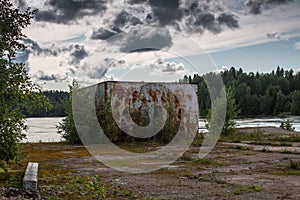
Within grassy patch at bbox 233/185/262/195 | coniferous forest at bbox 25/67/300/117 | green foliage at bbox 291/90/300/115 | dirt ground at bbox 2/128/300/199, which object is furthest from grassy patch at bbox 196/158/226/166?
green foliage at bbox 291/90/300/115

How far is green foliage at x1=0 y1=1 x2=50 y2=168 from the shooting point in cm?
711

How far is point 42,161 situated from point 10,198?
5.25 metres

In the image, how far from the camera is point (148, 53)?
1435cm

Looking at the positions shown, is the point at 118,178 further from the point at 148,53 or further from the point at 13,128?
the point at 148,53

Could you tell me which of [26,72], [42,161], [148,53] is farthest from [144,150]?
[26,72]

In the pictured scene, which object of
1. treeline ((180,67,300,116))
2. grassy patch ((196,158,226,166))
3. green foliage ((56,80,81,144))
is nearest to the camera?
grassy patch ((196,158,226,166))

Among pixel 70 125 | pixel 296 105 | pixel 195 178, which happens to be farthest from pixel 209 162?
pixel 296 105

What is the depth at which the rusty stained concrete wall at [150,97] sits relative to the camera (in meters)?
18.9

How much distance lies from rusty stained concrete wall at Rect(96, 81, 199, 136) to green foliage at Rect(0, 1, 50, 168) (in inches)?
432

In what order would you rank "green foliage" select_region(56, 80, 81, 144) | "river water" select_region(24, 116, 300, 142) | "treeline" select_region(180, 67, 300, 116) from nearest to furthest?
"green foliage" select_region(56, 80, 81, 144) < "river water" select_region(24, 116, 300, 142) < "treeline" select_region(180, 67, 300, 116)

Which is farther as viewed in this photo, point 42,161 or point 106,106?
point 106,106

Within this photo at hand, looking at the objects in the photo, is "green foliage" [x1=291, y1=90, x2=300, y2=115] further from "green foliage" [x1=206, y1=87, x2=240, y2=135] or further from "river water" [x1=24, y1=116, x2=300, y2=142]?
"green foliage" [x1=206, y1=87, x2=240, y2=135]

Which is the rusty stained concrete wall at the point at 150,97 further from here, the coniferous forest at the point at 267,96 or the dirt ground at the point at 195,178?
the coniferous forest at the point at 267,96

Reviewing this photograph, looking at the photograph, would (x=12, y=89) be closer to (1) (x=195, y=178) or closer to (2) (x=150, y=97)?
(1) (x=195, y=178)
